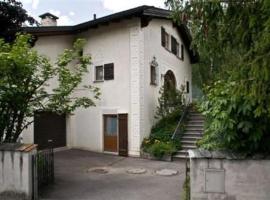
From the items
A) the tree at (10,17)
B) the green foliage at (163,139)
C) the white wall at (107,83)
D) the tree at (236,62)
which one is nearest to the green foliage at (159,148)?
the green foliage at (163,139)

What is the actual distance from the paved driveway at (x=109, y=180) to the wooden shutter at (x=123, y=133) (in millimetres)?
668

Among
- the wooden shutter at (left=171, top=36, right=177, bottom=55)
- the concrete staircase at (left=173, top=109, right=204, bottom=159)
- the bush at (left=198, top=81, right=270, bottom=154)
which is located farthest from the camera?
the wooden shutter at (left=171, top=36, right=177, bottom=55)

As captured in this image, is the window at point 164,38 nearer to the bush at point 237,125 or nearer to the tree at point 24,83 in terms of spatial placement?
the tree at point 24,83

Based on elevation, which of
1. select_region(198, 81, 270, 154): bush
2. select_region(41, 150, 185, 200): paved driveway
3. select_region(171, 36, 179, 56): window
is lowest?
select_region(41, 150, 185, 200): paved driveway

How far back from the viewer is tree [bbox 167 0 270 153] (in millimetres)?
5867

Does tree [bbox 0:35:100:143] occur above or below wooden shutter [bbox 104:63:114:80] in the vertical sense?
below

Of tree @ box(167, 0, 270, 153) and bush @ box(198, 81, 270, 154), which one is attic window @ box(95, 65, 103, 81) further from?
bush @ box(198, 81, 270, 154)

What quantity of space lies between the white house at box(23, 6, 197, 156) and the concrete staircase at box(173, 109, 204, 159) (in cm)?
176

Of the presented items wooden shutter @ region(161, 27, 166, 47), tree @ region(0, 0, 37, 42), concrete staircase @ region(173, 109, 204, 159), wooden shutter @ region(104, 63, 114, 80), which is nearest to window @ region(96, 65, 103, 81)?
wooden shutter @ region(104, 63, 114, 80)

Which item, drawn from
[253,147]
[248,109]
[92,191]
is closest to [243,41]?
[248,109]

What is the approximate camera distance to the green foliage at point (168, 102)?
18703mm

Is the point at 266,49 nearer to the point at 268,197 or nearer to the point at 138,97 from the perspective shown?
the point at 268,197

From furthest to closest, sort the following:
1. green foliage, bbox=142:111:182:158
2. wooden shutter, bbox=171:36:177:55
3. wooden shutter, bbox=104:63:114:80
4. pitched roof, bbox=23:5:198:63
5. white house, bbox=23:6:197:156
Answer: wooden shutter, bbox=171:36:177:55
wooden shutter, bbox=104:63:114:80
white house, bbox=23:6:197:156
pitched roof, bbox=23:5:198:63
green foliage, bbox=142:111:182:158

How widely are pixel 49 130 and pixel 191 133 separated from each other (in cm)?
673
